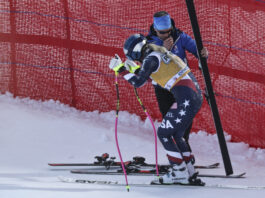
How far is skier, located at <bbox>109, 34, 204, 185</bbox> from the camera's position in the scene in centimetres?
486

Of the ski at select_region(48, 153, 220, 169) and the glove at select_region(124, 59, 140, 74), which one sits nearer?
the glove at select_region(124, 59, 140, 74)

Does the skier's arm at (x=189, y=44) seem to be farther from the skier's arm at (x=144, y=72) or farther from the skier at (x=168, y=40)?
the skier's arm at (x=144, y=72)

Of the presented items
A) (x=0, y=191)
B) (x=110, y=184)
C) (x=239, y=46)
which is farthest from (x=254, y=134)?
(x=0, y=191)

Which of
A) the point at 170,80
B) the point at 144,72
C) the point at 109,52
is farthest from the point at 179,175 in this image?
the point at 109,52

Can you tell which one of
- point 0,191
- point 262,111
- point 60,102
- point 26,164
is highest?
point 60,102

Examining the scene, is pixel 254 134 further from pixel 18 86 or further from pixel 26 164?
pixel 18 86

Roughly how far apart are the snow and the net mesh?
222 mm

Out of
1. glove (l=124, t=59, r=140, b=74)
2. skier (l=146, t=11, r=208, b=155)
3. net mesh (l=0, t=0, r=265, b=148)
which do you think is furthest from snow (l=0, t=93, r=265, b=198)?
glove (l=124, t=59, r=140, b=74)

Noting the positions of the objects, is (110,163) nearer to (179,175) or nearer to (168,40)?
(179,175)

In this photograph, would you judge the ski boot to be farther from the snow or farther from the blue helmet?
the blue helmet

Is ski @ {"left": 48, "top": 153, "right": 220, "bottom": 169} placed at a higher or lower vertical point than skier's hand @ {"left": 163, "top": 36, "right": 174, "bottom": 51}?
lower

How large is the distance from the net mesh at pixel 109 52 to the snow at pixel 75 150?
0.22 metres

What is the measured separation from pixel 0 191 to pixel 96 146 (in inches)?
95.5

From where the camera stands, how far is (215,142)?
7.16 meters
